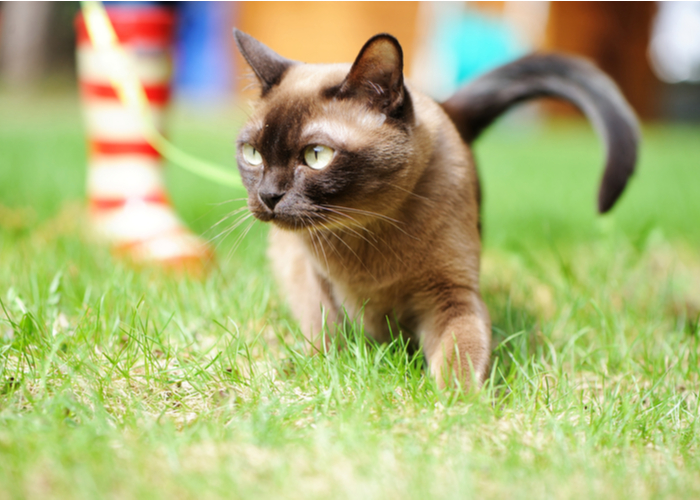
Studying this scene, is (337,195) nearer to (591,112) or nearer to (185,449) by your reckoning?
(185,449)

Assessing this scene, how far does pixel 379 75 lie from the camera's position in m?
1.34

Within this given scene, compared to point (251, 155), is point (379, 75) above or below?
above

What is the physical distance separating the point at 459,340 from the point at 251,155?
27.8 inches

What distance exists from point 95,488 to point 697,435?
3.64ft

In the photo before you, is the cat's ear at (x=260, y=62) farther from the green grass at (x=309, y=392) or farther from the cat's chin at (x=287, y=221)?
the green grass at (x=309, y=392)

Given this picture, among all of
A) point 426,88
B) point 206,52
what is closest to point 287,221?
point 426,88

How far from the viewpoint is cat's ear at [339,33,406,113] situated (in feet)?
4.19

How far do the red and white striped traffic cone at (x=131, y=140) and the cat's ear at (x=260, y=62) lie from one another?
0.85 meters

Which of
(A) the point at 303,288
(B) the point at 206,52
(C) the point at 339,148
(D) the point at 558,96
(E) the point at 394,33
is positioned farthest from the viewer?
(B) the point at 206,52

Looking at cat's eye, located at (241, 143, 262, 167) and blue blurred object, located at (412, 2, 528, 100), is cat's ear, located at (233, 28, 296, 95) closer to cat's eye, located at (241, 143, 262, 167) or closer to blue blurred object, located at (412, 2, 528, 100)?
cat's eye, located at (241, 143, 262, 167)

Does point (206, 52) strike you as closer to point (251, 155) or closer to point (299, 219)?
point (251, 155)

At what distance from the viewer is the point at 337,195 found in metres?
1.35

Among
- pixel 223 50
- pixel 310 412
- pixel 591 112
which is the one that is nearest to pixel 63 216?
pixel 310 412

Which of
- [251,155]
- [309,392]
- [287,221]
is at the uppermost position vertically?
[251,155]
